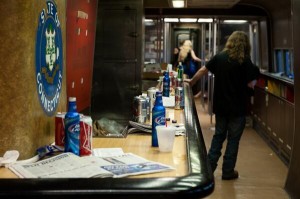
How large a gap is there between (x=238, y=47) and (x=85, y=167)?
3582 millimetres

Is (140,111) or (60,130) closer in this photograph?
(60,130)

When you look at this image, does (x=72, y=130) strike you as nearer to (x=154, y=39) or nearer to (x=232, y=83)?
(x=232, y=83)

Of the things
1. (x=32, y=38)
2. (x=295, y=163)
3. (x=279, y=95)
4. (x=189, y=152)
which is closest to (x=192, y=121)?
(x=189, y=152)

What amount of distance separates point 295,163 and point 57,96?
289 centimetres

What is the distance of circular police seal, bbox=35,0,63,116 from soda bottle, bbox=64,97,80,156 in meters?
0.20

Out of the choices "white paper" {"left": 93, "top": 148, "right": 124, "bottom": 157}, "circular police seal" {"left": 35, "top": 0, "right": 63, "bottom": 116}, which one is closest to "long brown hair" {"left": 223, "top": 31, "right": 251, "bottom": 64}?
"circular police seal" {"left": 35, "top": 0, "right": 63, "bottom": 116}

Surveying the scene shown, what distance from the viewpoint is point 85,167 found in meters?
2.05

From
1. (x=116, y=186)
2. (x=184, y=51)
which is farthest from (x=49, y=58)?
(x=184, y=51)

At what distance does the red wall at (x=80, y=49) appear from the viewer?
10.2 ft

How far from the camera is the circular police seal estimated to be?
238 centimetres

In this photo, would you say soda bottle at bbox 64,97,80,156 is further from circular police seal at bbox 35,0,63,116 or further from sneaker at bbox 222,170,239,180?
sneaker at bbox 222,170,239,180

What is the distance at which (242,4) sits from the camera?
9.71 meters

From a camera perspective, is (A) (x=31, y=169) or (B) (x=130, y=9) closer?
(A) (x=31, y=169)

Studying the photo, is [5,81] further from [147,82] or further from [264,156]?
[264,156]
